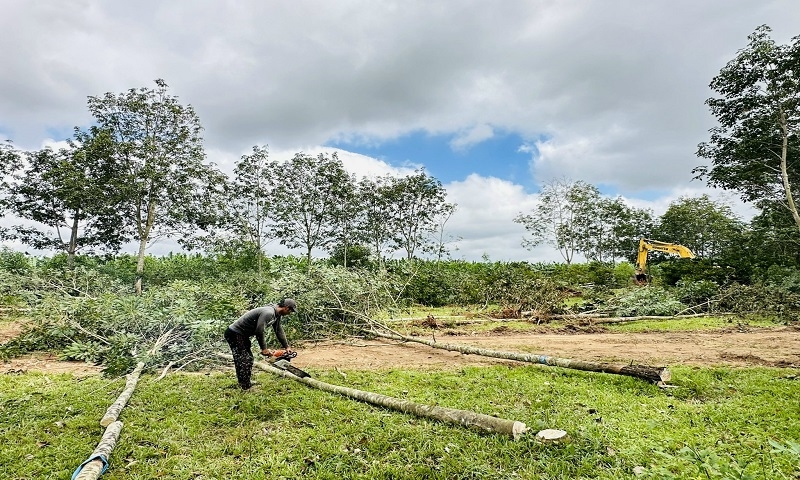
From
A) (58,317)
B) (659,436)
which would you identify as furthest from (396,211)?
(659,436)

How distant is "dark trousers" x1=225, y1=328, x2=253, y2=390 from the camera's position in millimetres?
5840

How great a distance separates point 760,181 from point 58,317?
23.7 m

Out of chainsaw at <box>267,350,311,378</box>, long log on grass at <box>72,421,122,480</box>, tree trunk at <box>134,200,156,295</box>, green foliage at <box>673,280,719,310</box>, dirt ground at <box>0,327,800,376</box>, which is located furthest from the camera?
tree trunk at <box>134,200,156,295</box>

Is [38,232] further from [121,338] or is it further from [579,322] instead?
[579,322]

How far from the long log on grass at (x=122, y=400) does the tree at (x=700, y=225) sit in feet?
120

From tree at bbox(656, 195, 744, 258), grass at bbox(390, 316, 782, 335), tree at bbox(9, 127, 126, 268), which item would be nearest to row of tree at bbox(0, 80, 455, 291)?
tree at bbox(9, 127, 126, 268)

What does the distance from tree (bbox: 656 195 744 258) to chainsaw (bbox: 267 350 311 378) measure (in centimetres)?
3482

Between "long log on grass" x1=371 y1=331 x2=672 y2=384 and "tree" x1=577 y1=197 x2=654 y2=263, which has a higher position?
"tree" x1=577 y1=197 x2=654 y2=263

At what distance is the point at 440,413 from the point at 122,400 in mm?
3760

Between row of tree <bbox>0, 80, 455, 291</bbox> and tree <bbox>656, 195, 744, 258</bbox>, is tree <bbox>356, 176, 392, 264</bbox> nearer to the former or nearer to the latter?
row of tree <bbox>0, 80, 455, 291</bbox>

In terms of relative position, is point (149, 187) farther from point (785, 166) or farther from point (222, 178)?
point (785, 166)

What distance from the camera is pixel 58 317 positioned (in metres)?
8.09

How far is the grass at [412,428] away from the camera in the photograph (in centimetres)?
358

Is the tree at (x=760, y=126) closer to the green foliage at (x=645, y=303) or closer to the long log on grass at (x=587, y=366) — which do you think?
the green foliage at (x=645, y=303)
